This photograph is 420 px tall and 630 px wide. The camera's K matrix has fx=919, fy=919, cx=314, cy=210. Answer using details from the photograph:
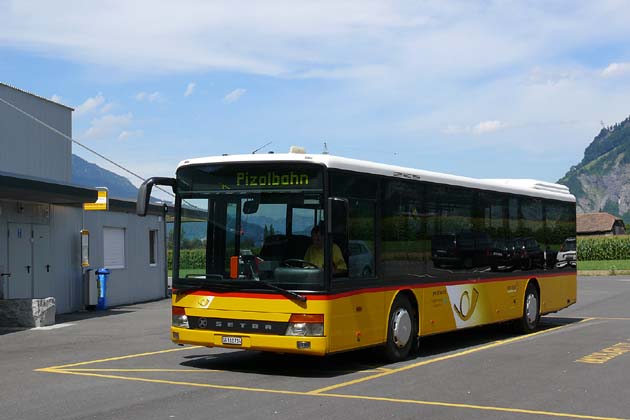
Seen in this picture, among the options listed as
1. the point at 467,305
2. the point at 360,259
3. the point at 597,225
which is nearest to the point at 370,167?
the point at 360,259

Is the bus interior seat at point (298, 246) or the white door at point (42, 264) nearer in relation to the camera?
the bus interior seat at point (298, 246)

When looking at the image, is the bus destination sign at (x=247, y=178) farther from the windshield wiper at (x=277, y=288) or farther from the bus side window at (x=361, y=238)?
the windshield wiper at (x=277, y=288)

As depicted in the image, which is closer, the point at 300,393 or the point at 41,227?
the point at 300,393

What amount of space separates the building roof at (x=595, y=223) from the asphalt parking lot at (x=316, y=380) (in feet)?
406

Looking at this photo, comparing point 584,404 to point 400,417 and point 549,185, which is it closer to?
point 400,417

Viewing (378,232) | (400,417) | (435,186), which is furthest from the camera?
(435,186)

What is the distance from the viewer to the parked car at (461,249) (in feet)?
47.2

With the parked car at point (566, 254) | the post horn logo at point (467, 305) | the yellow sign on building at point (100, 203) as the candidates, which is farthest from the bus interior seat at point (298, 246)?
the yellow sign on building at point (100, 203)

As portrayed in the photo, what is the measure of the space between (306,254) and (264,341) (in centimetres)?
120

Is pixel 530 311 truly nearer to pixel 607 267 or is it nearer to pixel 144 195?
pixel 144 195

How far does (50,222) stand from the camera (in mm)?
23656

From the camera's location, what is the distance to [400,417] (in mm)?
8625

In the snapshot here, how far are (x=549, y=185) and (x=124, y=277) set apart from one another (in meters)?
13.6

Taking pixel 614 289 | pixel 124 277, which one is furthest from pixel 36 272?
pixel 614 289
